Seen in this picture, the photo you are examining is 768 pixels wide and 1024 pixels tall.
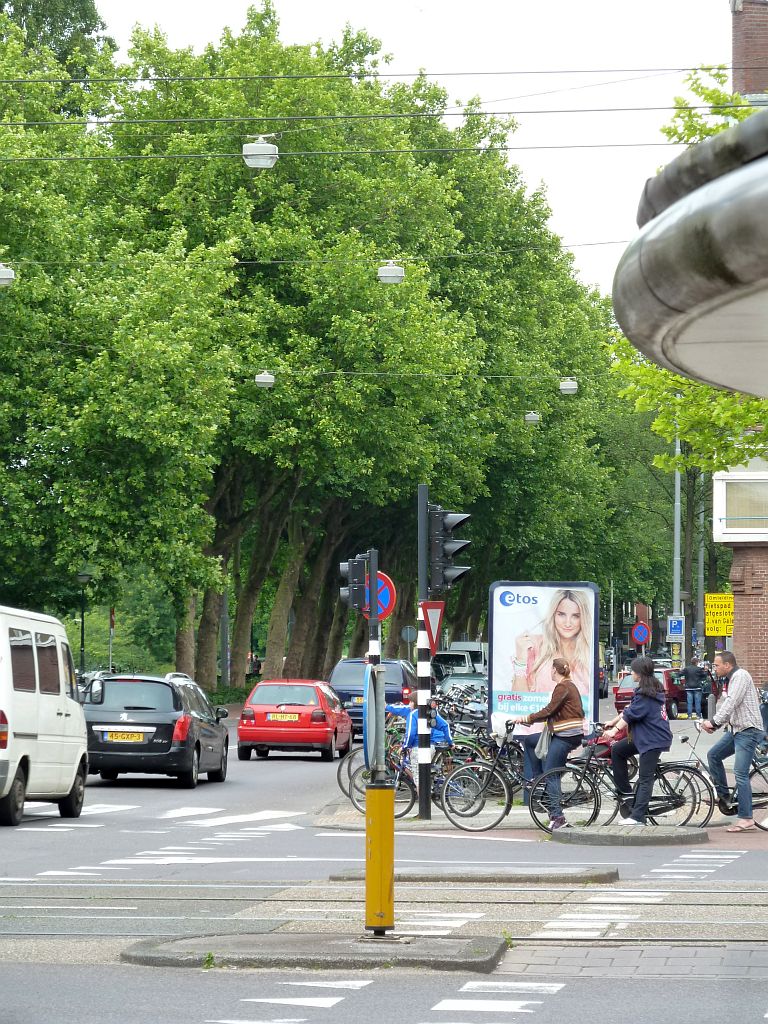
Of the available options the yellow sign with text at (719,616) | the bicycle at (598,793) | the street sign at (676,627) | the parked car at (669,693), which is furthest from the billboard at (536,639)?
the street sign at (676,627)

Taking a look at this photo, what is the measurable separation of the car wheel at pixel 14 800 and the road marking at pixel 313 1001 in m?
10.4

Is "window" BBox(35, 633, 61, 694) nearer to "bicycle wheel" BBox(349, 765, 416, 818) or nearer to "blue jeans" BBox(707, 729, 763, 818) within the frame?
"bicycle wheel" BBox(349, 765, 416, 818)

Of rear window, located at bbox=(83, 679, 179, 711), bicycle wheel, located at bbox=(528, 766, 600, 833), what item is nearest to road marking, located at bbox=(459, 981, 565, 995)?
bicycle wheel, located at bbox=(528, 766, 600, 833)

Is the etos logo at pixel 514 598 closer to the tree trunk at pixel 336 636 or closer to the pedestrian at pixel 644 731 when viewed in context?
the pedestrian at pixel 644 731

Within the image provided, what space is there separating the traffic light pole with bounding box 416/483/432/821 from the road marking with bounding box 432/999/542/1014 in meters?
10.3

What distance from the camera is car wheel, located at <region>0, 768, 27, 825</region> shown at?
61.1 feet

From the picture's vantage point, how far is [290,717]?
3150 cm

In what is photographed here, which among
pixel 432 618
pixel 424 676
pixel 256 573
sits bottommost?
A: pixel 424 676

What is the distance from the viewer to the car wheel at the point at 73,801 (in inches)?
800

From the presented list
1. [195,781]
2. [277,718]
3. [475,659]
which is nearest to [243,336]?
[277,718]

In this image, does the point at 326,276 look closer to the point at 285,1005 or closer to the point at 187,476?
the point at 187,476

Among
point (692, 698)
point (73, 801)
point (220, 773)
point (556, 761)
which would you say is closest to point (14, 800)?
point (73, 801)

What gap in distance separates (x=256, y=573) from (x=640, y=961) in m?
38.8

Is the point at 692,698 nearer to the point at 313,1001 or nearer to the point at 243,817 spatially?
the point at 243,817
